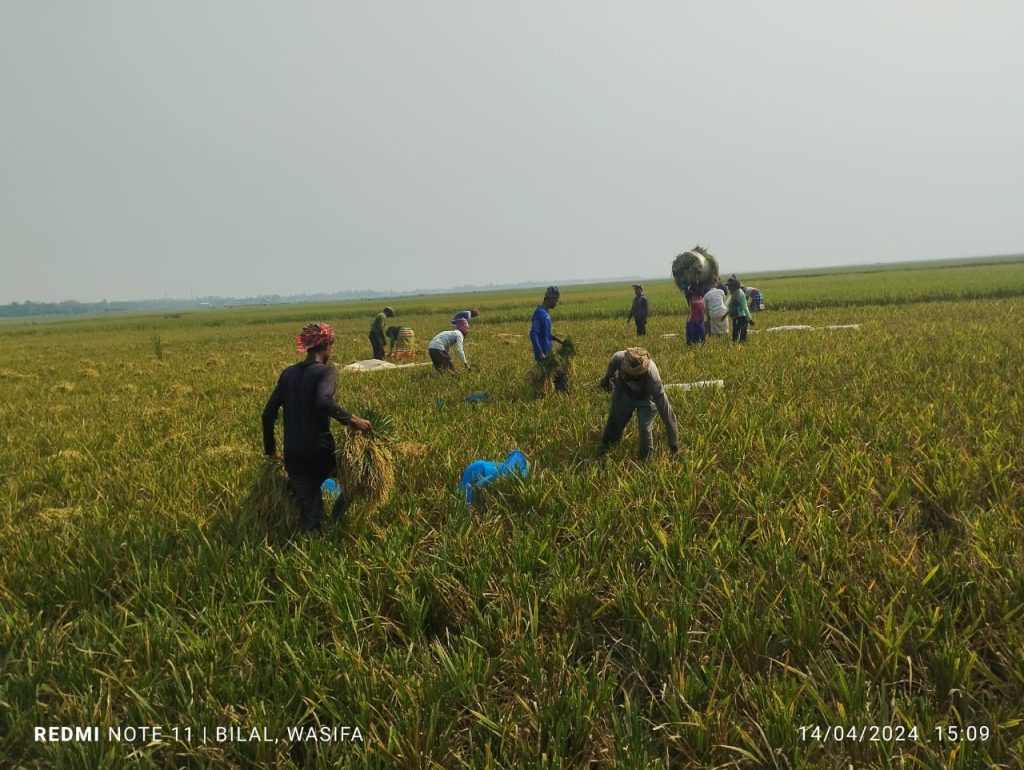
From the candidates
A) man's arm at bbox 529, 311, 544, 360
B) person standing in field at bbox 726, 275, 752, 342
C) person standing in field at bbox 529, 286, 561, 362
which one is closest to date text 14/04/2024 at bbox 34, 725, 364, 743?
person standing in field at bbox 529, 286, 561, 362

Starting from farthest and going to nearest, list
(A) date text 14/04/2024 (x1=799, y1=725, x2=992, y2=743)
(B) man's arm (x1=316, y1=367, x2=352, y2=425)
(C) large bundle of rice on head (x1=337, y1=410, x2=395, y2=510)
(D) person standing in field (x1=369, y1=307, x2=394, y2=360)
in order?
(D) person standing in field (x1=369, y1=307, x2=394, y2=360), (C) large bundle of rice on head (x1=337, y1=410, x2=395, y2=510), (B) man's arm (x1=316, y1=367, x2=352, y2=425), (A) date text 14/04/2024 (x1=799, y1=725, x2=992, y2=743)

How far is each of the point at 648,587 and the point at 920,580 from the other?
1.37 metres

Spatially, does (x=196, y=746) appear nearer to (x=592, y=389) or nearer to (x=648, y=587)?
(x=648, y=587)

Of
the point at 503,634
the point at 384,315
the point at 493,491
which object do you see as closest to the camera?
the point at 503,634

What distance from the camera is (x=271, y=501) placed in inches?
149

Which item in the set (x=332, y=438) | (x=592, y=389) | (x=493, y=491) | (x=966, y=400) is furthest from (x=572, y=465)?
(x=966, y=400)

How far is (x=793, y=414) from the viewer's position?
221 inches

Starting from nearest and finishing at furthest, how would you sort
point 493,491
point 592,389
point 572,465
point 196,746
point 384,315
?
point 196,746, point 493,491, point 572,465, point 592,389, point 384,315

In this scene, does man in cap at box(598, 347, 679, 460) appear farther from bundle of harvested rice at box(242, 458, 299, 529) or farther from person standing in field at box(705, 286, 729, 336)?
person standing in field at box(705, 286, 729, 336)

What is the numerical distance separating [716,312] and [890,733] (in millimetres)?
11099

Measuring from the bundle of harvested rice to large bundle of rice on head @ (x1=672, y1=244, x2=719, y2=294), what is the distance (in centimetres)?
1476

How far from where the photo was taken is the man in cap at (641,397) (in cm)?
448

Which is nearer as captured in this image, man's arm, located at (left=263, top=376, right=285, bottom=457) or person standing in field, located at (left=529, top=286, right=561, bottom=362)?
man's arm, located at (left=263, top=376, right=285, bottom=457)

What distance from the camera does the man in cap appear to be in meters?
4.48
